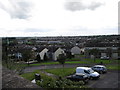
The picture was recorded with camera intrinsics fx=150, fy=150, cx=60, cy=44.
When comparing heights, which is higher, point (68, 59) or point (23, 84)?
point (23, 84)

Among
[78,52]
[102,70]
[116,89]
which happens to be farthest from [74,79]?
[78,52]

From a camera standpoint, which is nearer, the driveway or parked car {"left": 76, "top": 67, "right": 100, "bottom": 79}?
the driveway

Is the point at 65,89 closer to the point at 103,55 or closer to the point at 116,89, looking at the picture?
the point at 116,89

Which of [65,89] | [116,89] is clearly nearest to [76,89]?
[65,89]

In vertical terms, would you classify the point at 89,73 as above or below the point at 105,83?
above

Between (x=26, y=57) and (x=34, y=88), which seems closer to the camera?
(x=34, y=88)

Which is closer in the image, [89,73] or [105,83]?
[105,83]

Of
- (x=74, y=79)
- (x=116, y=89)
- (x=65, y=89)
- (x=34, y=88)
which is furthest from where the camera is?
→ (x=74, y=79)

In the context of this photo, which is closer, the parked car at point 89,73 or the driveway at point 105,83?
the driveway at point 105,83

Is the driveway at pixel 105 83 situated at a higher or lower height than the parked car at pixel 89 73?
lower

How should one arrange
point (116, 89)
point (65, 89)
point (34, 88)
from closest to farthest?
point (34, 88) → point (65, 89) → point (116, 89)

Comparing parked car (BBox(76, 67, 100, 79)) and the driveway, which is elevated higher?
parked car (BBox(76, 67, 100, 79))

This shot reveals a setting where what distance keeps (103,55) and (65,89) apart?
29.3 meters

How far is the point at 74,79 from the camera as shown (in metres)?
13.2
